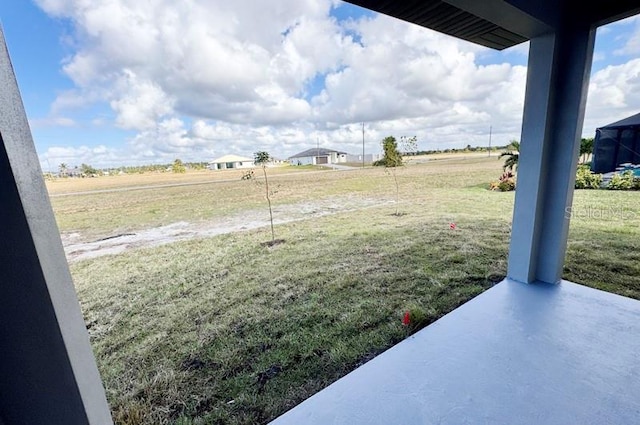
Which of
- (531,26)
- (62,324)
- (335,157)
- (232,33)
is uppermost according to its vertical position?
(232,33)

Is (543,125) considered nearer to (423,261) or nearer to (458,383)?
(423,261)

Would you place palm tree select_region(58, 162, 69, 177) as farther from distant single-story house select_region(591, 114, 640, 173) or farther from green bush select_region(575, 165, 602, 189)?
green bush select_region(575, 165, 602, 189)

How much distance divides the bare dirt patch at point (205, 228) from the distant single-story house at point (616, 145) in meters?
3.60

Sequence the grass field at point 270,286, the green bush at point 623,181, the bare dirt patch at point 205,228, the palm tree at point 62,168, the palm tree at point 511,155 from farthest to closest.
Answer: the palm tree at point 511,155, the green bush at point 623,181, the bare dirt patch at point 205,228, the palm tree at point 62,168, the grass field at point 270,286

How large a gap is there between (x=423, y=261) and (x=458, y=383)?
69.3 inches

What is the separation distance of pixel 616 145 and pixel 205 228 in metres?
6.80

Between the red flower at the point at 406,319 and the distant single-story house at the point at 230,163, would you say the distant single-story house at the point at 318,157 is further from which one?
the red flower at the point at 406,319

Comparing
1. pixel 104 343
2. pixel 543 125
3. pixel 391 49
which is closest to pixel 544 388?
pixel 543 125

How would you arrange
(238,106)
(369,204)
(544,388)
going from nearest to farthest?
1. (544,388)
2. (238,106)
3. (369,204)

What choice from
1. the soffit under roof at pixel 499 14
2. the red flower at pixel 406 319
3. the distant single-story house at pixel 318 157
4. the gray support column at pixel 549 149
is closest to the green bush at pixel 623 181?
the gray support column at pixel 549 149

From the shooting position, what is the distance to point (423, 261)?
2998mm

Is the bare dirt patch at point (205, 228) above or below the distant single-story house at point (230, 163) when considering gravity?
below

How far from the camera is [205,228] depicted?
457 centimetres

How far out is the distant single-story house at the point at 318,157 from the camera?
5269 mm
